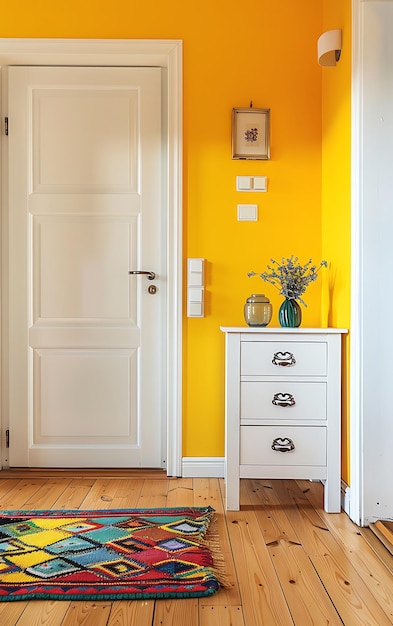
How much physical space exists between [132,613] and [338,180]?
192 cm

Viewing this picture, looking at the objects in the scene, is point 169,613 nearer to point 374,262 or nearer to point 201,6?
point 374,262

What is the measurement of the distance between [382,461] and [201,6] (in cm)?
231

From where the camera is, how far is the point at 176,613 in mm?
1578

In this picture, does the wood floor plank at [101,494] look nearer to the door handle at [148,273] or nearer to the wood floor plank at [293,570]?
the wood floor plank at [293,570]

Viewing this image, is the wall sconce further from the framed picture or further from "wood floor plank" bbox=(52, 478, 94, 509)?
"wood floor plank" bbox=(52, 478, 94, 509)

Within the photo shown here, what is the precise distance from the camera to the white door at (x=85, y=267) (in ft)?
9.68

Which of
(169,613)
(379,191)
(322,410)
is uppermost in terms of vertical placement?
(379,191)

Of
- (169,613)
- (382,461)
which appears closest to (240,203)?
(382,461)

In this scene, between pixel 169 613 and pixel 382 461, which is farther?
Answer: pixel 382 461

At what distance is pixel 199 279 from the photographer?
281 centimetres

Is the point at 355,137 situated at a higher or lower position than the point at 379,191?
higher

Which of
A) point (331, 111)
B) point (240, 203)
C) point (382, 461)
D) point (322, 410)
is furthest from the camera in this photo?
point (240, 203)

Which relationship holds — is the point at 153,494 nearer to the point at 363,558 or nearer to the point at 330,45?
the point at 363,558

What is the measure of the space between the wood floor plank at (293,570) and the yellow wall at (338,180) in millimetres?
367
